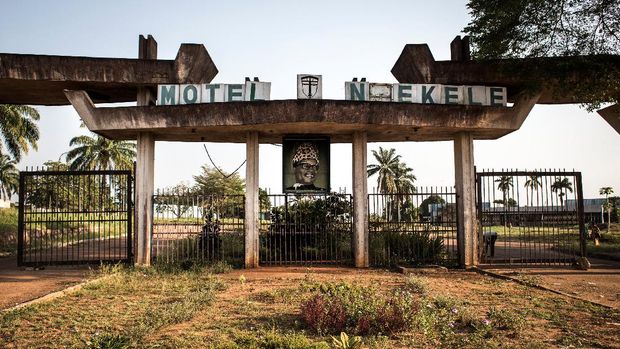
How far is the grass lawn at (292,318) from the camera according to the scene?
222 inches

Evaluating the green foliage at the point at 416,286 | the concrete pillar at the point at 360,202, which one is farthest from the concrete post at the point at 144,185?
the green foliage at the point at 416,286

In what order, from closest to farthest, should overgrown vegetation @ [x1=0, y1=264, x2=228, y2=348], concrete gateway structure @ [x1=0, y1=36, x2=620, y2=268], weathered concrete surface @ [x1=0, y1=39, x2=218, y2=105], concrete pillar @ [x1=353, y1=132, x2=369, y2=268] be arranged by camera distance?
1. overgrown vegetation @ [x1=0, y1=264, x2=228, y2=348]
2. concrete gateway structure @ [x1=0, y1=36, x2=620, y2=268]
3. weathered concrete surface @ [x1=0, y1=39, x2=218, y2=105]
4. concrete pillar @ [x1=353, y1=132, x2=369, y2=268]

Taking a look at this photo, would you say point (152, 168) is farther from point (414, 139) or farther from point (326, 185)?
point (414, 139)

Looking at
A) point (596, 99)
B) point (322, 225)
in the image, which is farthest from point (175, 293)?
point (596, 99)

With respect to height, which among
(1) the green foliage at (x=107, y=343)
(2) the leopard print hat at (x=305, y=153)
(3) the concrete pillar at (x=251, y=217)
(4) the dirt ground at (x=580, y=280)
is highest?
(2) the leopard print hat at (x=305, y=153)

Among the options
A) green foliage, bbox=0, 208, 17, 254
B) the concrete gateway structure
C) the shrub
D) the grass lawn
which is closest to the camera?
the grass lawn

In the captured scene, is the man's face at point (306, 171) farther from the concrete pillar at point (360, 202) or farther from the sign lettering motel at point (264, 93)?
the sign lettering motel at point (264, 93)

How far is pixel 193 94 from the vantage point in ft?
40.1

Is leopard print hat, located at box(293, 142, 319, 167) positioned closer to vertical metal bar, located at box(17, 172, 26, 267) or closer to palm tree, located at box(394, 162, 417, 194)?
vertical metal bar, located at box(17, 172, 26, 267)

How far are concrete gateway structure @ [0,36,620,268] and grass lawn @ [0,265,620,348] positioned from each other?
133 inches

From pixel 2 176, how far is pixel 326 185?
5787cm

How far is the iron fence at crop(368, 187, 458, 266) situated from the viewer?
13.3 metres

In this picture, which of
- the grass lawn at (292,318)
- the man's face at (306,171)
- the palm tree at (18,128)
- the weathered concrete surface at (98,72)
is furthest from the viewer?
the palm tree at (18,128)

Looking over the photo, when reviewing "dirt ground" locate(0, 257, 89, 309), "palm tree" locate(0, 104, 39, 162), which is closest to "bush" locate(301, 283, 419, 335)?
"dirt ground" locate(0, 257, 89, 309)
